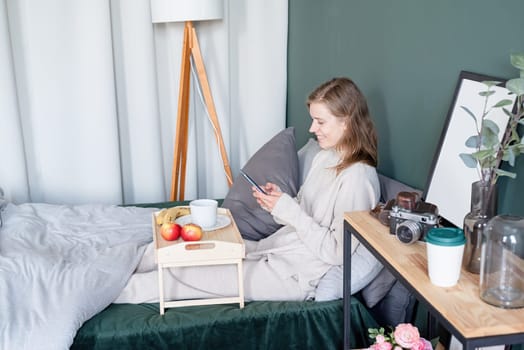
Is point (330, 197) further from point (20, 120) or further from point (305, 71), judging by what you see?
point (20, 120)

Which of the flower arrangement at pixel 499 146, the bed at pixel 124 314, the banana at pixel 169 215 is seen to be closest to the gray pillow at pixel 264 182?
the banana at pixel 169 215

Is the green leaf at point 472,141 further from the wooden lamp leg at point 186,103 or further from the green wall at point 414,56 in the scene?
the wooden lamp leg at point 186,103

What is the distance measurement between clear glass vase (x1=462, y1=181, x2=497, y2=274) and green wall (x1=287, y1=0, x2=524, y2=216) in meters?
0.23

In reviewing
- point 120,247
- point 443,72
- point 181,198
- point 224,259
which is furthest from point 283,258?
point 181,198

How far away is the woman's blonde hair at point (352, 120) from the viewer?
1.92m

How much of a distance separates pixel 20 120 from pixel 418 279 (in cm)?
247

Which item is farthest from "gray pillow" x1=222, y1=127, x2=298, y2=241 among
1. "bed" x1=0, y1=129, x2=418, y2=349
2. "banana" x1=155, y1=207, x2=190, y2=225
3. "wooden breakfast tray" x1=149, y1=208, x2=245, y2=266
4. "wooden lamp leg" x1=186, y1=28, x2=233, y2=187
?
"wooden lamp leg" x1=186, y1=28, x2=233, y2=187

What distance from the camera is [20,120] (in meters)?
3.11

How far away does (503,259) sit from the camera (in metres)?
1.13

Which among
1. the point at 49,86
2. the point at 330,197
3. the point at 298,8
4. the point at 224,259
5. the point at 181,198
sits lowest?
the point at 181,198

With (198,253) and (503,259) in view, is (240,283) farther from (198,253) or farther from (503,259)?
(503,259)

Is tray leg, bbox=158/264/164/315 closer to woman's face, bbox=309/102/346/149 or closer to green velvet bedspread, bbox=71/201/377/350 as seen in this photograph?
green velvet bedspread, bbox=71/201/377/350

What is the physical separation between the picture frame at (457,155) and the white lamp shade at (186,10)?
62.3 inches

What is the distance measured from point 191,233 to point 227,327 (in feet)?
0.95
